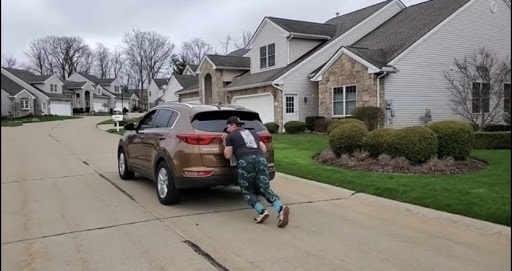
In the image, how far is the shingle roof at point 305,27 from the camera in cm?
2805

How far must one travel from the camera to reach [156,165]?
8.17 meters

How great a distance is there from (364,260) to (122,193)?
540cm

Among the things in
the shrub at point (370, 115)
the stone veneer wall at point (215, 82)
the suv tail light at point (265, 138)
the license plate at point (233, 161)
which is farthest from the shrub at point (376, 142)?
the stone veneer wall at point (215, 82)

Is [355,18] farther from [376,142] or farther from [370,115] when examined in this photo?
[376,142]

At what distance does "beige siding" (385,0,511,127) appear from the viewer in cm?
2192

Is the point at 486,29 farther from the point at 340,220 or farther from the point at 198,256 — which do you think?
the point at 198,256

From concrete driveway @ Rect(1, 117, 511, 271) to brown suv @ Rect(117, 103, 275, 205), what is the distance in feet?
1.54

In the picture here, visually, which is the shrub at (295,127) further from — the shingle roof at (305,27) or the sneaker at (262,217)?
the sneaker at (262,217)

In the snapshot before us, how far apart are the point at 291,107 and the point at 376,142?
14.2m

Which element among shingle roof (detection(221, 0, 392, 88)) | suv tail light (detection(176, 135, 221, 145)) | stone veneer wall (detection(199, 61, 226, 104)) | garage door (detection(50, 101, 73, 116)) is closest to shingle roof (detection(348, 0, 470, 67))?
shingle roof (detection(221, 0, 392, 88))

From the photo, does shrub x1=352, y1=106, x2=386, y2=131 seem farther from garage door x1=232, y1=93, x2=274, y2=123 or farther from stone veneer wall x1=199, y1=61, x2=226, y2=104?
stone veneer wall x1=199, y1=61, x2=226, y2=104

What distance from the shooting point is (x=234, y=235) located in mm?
6047

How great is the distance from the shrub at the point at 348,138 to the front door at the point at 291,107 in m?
13.0

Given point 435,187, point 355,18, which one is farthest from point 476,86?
point 435,187
